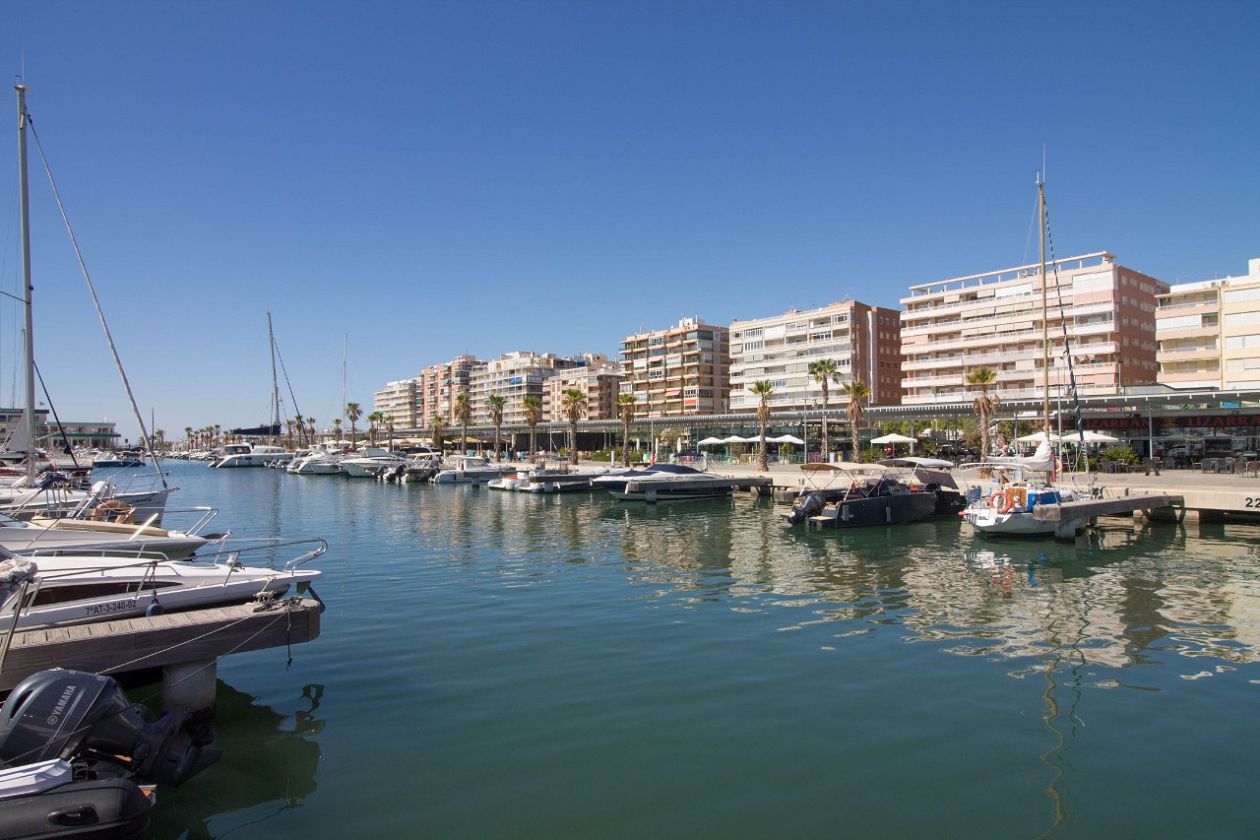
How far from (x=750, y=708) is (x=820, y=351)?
114 m

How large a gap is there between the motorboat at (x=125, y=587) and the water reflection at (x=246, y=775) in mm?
1782

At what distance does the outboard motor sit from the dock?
1.48 m

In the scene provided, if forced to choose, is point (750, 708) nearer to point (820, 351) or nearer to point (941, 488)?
point (941, 488)

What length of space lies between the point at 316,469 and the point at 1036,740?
101m

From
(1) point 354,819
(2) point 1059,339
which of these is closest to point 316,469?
(2) point 1059,339

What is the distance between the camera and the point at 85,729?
8.00 meters

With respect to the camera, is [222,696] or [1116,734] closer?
[1116,734]

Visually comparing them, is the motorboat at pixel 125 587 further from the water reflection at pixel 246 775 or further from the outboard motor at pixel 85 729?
the outboard motor at pixel 85 729

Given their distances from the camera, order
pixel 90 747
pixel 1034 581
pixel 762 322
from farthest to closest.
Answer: pixel 762 322 → pixel 1034 581 → pixel 90 747

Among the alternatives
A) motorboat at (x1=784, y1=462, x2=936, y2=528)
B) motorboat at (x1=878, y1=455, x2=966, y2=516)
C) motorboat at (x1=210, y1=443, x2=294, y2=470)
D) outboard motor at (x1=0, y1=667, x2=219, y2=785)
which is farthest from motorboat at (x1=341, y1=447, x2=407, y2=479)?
outboard motor at (x1=0, y1=667, x2=219, y2=785)

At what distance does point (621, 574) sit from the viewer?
2408cm

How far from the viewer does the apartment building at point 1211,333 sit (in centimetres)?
7694

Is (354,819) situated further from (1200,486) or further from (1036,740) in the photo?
(1200,486)

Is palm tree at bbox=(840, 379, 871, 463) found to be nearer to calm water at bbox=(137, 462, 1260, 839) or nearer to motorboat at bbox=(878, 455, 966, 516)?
motorboat at bbox=(878, 455, 966, 516)
